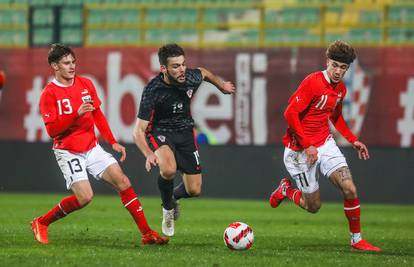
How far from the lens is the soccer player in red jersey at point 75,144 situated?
9.50 metres

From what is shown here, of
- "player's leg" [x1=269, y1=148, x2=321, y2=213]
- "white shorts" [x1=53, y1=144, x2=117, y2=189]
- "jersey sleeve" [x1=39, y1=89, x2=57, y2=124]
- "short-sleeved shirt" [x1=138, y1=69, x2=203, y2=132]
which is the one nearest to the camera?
"jersey sleeve" [x1=39, y1=89, x2=57, y2=124]

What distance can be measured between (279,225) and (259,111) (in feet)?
18.2

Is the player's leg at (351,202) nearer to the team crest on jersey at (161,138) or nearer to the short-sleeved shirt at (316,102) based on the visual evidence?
the short-sleeved shirt at (316,102)

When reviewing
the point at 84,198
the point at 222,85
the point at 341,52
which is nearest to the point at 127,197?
the point at 84,198

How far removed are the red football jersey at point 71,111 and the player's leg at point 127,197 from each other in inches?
13.7

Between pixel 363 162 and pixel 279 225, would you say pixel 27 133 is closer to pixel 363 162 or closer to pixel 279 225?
pixel 363 162

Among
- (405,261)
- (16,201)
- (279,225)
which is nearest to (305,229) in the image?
(279,225)

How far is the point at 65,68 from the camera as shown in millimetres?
9656

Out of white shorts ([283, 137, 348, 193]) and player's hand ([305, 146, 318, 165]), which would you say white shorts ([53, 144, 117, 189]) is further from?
white shorts ([283, 137, 348, 193])

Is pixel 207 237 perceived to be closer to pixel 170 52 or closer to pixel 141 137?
pixel 141 137

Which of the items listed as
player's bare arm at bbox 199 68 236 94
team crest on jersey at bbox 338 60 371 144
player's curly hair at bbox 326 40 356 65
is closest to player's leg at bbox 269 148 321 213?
player's bare arm at bbox 199 68 236 94

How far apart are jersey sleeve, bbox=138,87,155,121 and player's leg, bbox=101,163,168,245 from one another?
743mm

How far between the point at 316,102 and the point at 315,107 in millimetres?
86

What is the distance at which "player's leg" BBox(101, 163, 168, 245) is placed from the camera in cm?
954
